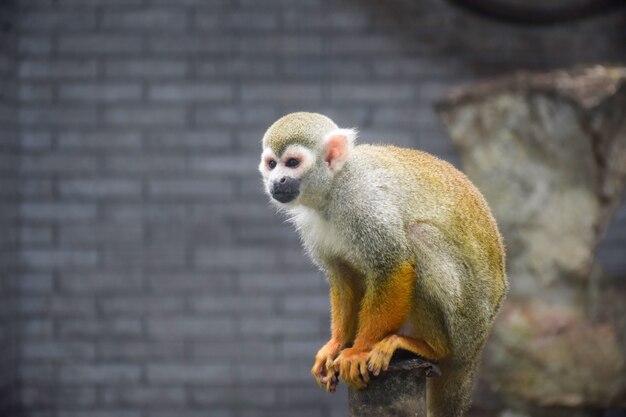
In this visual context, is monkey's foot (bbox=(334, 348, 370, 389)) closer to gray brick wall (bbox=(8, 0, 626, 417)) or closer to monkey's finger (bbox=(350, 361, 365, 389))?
monkey's finger (bbox=(350, 361, 365, 389))

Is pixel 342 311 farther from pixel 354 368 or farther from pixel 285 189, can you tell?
pixel 285 189

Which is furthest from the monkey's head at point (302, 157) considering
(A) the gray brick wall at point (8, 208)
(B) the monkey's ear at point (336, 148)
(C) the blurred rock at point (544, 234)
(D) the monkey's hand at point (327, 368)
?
(A) the gray brick wall at point (8, 208)

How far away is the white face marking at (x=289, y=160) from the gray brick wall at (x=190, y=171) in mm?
2819

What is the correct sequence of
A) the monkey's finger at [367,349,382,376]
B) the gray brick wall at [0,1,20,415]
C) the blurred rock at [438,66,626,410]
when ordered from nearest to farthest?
1. the monkey's finger at [367,349,382,376]
2. the blurred rock at [438,66,626,410]
3. the gray brick wall at [0,1,20,415]

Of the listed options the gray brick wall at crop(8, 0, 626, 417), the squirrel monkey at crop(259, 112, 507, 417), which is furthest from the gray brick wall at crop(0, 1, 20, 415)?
the squirrel monkey at crop(259, 112, 507, 417)

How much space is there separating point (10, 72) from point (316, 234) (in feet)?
11.2

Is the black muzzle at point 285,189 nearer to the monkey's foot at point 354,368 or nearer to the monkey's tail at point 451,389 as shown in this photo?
the monkey's foot at point 354,368

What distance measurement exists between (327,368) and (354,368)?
0.62ft

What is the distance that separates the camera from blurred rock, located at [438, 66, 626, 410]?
4633mm

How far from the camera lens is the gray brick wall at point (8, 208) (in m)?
5.56

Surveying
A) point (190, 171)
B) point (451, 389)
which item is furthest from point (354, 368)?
point (190, 171)

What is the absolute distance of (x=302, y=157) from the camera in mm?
2838

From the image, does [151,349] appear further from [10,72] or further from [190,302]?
[10,72]

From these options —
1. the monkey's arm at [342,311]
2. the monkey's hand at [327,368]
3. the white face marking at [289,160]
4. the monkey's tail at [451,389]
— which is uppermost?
the white face marking at [289,160]
